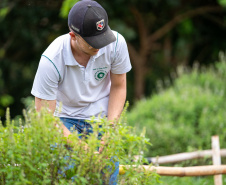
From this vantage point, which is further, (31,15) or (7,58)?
(7,58)

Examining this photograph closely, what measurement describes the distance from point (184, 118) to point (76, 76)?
12.8 ft

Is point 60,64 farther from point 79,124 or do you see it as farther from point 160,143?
point 160,143

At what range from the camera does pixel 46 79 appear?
2.81m

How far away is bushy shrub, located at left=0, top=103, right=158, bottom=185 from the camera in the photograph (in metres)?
2.21

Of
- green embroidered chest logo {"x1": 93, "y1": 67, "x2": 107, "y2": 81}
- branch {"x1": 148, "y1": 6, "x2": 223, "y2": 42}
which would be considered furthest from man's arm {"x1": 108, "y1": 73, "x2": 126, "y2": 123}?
branch {"x1": 148, "y1": 6, "x2": 223, "y2": 42}

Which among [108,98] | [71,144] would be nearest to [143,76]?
[108,98]

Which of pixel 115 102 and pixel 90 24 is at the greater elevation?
pixel 90 24

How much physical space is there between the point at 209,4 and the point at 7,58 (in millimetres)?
7323

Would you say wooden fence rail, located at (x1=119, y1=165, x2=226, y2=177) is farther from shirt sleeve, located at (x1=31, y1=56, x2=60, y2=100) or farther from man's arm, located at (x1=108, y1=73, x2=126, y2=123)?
shirt sleeve, located at (x1=31, y1=56, x2=60, y2=100)

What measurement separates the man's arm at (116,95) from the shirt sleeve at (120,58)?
0.22 ft

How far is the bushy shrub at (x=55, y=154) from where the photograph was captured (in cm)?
221

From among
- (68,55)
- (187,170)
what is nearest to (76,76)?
(68,55)

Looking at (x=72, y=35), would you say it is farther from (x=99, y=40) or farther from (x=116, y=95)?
(x=116, y=95)

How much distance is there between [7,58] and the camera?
13734mm
